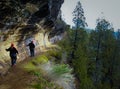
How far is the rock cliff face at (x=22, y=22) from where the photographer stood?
2575 cm

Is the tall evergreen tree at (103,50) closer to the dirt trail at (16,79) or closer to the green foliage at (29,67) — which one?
the green foliage at (29,67)

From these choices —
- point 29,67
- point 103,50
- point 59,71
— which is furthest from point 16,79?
point 103,50

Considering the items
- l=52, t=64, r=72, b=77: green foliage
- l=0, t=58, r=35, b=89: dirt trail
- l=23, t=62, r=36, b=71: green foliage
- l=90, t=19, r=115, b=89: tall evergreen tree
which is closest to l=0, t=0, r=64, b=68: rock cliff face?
l=23, t=62, r=36, b=71: green foliage

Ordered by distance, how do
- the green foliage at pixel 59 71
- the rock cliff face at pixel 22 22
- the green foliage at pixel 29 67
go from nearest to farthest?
the green foliage at pixel 59 71
the green foliage at pixel 29 67
the rock cliff face at pixel 22 22

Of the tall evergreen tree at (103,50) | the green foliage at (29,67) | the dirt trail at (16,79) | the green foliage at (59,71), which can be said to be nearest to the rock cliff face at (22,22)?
the green foliage at (29,67)

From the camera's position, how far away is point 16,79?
74.5 ft

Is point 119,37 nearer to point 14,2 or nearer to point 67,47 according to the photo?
point 67,47

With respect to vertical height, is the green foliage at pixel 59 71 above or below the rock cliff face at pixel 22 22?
below

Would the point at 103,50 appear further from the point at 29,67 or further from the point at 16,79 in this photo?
the point at 16,79

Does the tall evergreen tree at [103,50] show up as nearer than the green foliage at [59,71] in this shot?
No

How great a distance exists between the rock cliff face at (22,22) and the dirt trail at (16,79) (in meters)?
3.04

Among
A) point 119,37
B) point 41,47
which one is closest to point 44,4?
point 41,47

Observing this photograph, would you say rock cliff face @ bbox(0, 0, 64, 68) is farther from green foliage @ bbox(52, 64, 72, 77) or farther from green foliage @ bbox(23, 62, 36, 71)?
green foliage @ bbox(52, 64, 72, 77)

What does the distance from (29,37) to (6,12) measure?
31.3 ft
